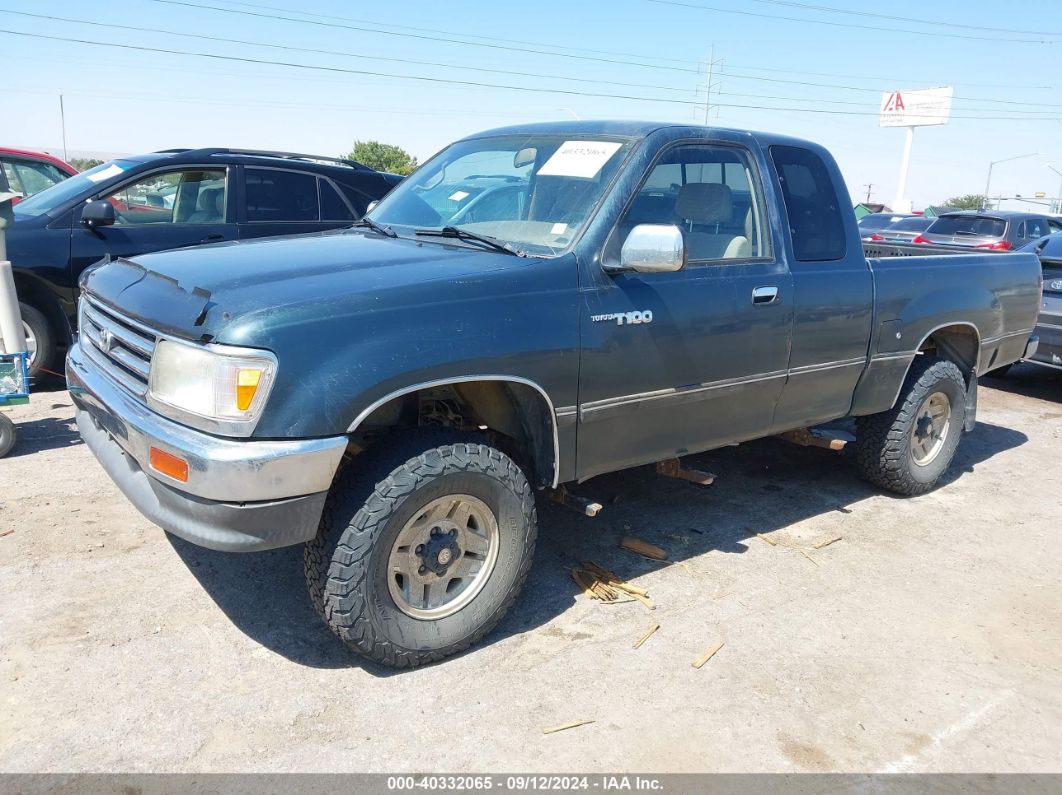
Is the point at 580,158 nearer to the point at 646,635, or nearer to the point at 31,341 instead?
the point at 646,635

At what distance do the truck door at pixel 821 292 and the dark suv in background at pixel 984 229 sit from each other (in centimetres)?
1050

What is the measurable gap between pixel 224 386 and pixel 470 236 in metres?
1.36

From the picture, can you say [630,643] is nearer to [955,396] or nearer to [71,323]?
[955,396]

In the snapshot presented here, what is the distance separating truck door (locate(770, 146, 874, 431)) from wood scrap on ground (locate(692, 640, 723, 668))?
1.36 meters

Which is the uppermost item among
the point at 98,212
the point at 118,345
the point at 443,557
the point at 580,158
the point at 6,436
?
the point at 580,158

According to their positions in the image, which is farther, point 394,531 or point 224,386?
point 394,531

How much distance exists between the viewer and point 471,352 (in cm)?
307

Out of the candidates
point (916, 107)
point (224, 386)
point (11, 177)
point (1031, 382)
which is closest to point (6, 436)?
point (224, 386)

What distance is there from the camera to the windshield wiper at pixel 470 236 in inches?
137

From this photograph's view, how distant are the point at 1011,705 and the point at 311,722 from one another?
8.66 feet

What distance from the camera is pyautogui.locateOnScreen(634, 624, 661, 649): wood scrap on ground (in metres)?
3.53

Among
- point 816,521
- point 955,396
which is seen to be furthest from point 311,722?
point 955,396

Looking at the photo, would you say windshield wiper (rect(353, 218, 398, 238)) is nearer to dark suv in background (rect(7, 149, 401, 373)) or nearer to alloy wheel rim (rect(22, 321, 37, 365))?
dark suv in background (rect(7, 149, 401, 373))

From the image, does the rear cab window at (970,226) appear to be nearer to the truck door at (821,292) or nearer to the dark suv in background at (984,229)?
the dark suv in background at (984,229)
